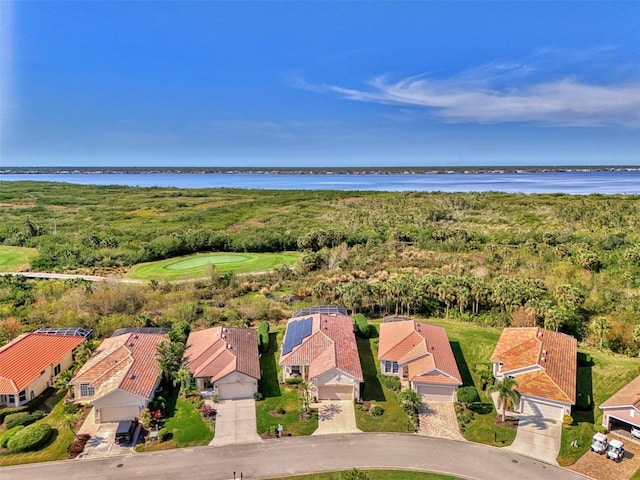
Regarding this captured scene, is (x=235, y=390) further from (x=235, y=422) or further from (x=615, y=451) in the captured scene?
(x=615, y=451)

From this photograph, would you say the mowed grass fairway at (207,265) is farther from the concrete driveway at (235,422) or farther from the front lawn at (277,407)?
the concrete driveway at (235,422)

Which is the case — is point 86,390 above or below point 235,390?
above

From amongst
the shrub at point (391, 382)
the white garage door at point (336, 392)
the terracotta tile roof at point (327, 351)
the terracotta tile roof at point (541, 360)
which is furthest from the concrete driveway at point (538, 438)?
the white garage door at point (336, 392)

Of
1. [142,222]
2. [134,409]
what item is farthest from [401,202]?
[134,409]

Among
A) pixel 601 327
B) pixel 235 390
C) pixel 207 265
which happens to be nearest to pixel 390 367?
pixel 235 390

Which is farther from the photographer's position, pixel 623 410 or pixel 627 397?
pixel 627 397
